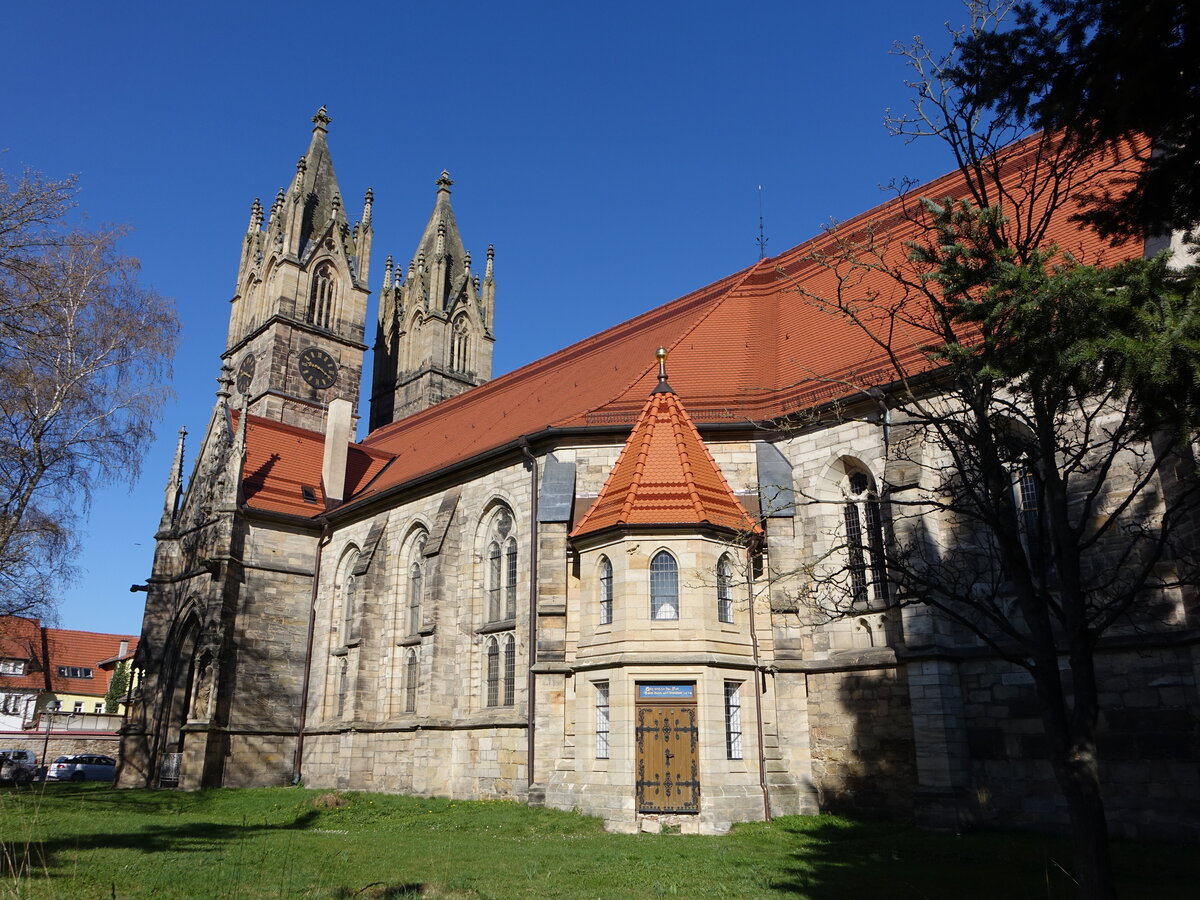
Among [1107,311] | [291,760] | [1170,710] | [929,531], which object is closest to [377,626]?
[291,760]

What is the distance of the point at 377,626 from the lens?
76.8 ft

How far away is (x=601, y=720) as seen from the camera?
15.4 meters

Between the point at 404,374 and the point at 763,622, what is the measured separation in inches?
1209

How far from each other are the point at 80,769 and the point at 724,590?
89.1 ft

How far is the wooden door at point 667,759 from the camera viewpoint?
46.8 ft

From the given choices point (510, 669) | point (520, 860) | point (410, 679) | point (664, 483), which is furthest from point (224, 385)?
point (520, 860)

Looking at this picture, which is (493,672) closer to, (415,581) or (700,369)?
(415,581)

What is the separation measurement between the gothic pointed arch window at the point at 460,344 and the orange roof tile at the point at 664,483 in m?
26.7

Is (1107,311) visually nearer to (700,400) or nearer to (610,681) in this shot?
(610,681)

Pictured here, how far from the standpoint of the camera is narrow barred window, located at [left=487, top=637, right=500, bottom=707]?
1964 cm

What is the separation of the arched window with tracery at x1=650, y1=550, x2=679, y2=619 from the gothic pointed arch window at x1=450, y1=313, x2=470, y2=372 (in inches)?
1126

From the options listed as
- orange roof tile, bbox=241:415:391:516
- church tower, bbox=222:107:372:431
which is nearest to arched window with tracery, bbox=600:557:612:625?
orange roof tile, bbox=241:415:391:516

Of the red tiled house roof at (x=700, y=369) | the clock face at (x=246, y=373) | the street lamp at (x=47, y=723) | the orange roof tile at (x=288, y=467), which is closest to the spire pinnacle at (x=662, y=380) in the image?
the red tiled house roof at (x=700, y=369)

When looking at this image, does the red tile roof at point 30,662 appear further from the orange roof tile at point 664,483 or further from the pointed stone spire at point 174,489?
the orange roof tile at point 664,483
